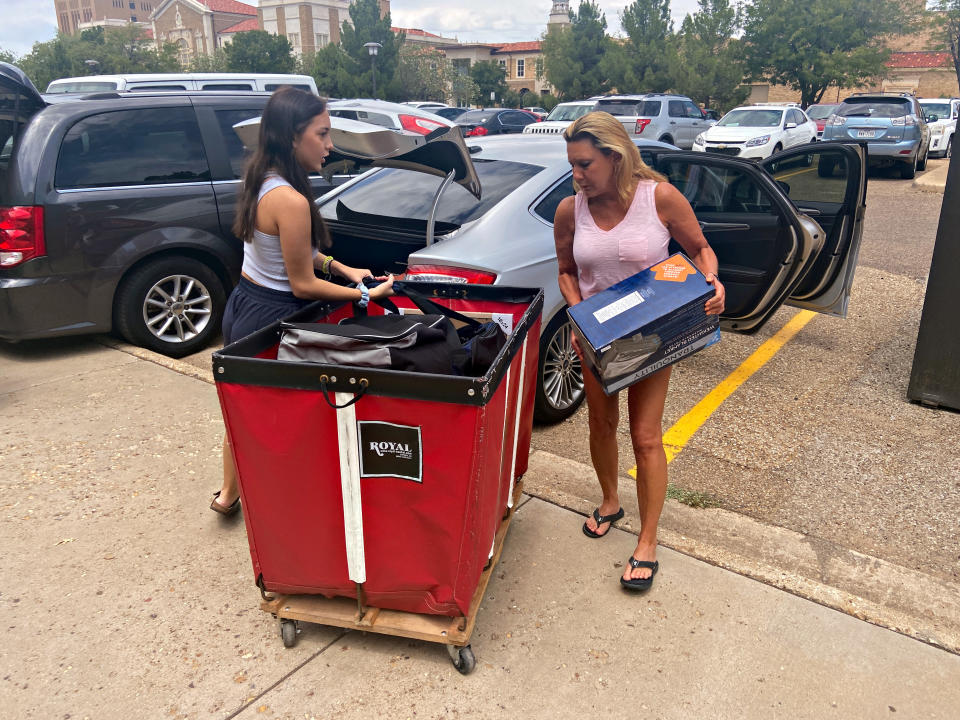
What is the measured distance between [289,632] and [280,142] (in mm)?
1682

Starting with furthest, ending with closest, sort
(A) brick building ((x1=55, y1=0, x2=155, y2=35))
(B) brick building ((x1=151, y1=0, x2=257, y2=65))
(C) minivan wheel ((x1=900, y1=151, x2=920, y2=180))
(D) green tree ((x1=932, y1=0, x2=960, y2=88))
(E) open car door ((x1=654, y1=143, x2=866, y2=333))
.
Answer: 1. (A) brick building ((x1=55, y1=0, x2=155, y2=35))
2. (B) brick building ((x1=151, y1=0, x2=257, y2=65))
3. (D) green tree ((x1=932, y1=0, x2=960, y2=88))
4. (C) minivan wheel ((x1=900, y1=151, x2=920, y2=180))
5. (E) open car door ((x1=654, y1=143, x2=866, y2=333))

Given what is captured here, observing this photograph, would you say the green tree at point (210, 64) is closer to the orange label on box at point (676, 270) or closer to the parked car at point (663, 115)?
the parked car at point (663, 115)

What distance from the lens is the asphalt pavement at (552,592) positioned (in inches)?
93.0

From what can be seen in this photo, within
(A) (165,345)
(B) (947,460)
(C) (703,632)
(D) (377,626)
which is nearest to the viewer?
(D) (377,626)

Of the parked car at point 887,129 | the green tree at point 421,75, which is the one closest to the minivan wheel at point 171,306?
the parked car at point 887,129

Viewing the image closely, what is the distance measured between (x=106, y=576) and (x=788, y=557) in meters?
2.70

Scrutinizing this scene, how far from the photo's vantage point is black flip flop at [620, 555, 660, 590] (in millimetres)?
2826

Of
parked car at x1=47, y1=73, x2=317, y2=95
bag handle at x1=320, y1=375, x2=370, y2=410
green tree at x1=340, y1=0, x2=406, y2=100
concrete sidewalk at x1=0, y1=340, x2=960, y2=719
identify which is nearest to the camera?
bag handle at x1=320, y1=375, x2=370, y2=410

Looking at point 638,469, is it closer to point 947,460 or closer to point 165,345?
point 947,460

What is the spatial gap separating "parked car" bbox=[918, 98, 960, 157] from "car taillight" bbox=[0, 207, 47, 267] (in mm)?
22712

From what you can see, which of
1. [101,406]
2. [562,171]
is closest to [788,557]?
[562,171]

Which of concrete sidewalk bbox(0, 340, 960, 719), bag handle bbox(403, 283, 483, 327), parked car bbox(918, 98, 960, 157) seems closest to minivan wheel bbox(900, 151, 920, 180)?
parked car bbox(918, 98, 960, 157)

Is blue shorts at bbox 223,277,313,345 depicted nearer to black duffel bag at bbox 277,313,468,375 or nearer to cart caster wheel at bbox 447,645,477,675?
black duffel bag at bbox 277,313,468,375

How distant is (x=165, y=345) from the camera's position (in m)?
5.57
